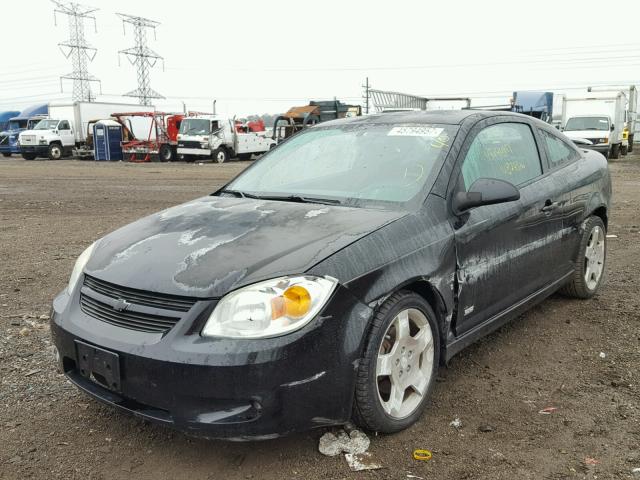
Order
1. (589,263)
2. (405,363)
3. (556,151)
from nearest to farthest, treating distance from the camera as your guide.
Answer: (405,363), (556,151), (589,263)

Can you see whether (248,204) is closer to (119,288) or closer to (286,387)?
(119,288)

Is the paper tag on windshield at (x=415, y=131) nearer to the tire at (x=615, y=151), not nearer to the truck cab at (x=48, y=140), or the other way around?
the tire at (x=615, y=151)

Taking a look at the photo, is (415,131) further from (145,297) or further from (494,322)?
(145,297)

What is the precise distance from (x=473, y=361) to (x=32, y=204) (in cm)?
1041

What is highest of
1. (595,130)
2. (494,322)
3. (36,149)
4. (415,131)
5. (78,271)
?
(595,130)

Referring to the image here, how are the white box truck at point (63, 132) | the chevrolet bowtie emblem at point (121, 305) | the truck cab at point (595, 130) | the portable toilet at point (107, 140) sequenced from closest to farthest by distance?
the chevrolet bowtie emblem at point (121, 305) < the truck cab at point (595, 130) < the portable toilet at point (107, 140) < the white box truck at point (63, 132)

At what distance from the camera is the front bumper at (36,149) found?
30.7 m

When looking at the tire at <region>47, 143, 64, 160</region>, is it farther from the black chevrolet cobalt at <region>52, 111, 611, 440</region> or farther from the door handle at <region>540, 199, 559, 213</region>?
the door handle at <region>540, 199, 559, 213</region>

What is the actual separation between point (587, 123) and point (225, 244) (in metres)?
25.8

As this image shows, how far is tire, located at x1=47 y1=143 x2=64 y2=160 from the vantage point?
31436 mm

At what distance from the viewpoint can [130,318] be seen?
2.59 m

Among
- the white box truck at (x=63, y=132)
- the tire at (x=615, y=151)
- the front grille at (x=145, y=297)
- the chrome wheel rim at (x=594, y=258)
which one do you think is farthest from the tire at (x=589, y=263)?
the white box truck at (x=63, y=132)

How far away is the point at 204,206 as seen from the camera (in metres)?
3.54

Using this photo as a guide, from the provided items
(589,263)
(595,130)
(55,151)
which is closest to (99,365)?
(589,263)
